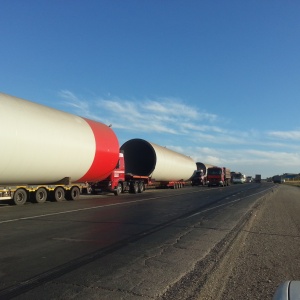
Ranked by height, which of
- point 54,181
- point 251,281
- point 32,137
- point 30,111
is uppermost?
point 30,111

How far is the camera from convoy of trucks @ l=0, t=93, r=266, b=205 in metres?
16.8

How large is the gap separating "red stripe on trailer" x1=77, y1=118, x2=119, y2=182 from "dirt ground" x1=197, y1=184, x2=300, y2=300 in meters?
13.8

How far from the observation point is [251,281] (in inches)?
231

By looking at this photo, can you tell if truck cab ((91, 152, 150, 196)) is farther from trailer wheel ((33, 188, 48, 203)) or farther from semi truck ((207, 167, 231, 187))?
semi truck ((207, 167, 231, 187))

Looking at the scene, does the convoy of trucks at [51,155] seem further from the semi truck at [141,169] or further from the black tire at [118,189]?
the semi truck at [141,169]

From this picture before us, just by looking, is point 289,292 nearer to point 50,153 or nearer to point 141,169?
point 50,153

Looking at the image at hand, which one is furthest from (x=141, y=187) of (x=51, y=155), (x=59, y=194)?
(x=51, y=155)

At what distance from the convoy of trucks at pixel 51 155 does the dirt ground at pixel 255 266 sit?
34.4 ft

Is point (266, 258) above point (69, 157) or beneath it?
beneath

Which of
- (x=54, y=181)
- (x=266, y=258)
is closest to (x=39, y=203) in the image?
(x=54, y=181)

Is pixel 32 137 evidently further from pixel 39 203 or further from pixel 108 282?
pixel 108 282

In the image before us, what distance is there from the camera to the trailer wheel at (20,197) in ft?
59.9

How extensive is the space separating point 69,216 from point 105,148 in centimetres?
1097

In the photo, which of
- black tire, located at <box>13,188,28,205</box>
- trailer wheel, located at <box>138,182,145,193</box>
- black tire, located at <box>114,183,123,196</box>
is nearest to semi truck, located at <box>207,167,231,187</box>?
trailer wheel, located at <box>138,182,145,193</box>
